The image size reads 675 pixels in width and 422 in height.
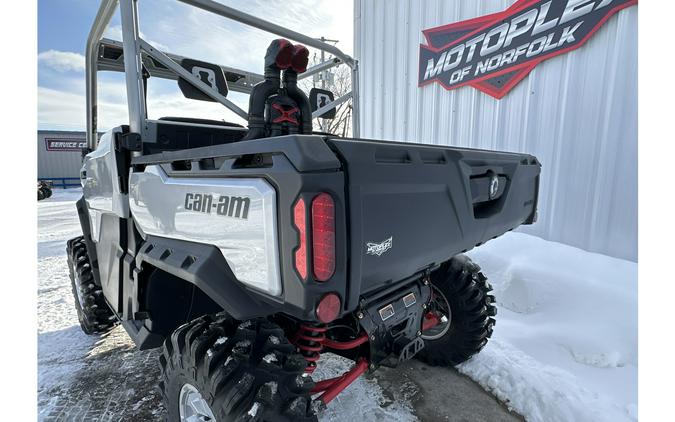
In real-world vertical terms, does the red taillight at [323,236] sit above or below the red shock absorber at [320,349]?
above

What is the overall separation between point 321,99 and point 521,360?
9.06 feet

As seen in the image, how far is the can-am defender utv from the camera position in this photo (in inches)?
41.7

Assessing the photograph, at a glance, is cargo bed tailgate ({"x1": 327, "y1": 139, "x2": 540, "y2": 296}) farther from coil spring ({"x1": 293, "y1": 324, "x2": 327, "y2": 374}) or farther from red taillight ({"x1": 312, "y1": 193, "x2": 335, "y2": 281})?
coil spring ({"x1": 293, "y1": 324, "x2": 327, "y2": 374})

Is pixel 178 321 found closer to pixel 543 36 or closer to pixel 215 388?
pixel 215 388

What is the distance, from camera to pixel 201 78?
7.70 feet

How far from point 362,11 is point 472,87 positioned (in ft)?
12.2

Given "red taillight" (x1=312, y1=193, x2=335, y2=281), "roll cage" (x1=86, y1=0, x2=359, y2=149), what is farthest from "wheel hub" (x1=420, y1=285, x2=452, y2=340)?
"red taillight" (x1=312, y1=193, x2=335, y2=281)

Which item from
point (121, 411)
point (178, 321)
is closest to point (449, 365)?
point (178, 321)

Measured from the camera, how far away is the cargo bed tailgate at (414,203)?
113cm

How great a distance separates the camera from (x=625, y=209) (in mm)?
4074

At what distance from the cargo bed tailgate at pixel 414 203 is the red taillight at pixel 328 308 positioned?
7cm

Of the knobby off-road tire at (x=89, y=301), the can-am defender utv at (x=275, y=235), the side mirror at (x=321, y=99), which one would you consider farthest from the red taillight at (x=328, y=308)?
the knobby off-road tire at (x=89, y=301)

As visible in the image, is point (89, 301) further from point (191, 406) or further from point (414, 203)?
point (414, 203)

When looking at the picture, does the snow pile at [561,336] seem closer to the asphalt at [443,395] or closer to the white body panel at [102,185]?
the asphalt at [443,395]
